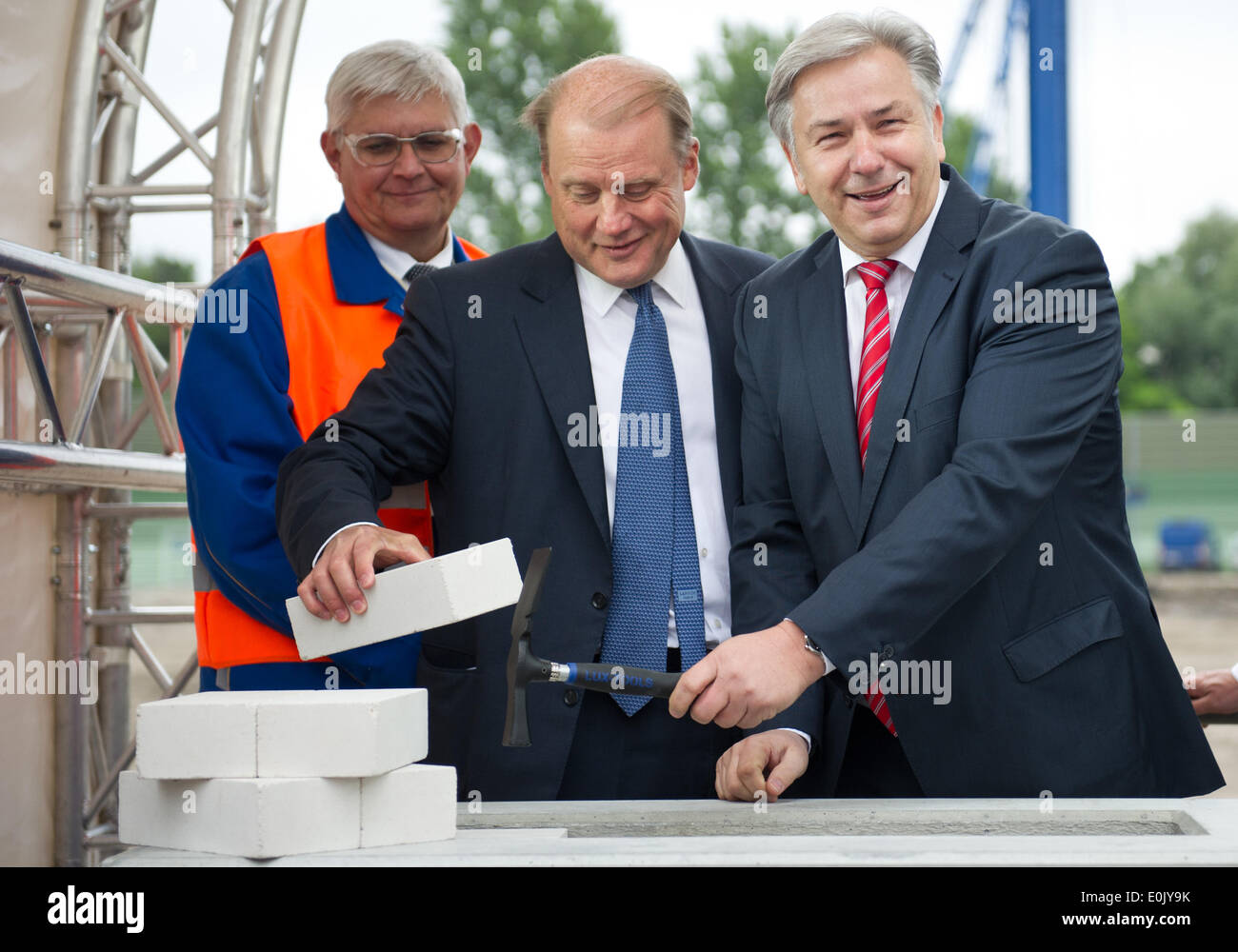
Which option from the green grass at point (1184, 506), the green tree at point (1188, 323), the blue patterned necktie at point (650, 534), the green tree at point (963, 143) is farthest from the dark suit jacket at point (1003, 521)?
the green tree at point (1188, 323)

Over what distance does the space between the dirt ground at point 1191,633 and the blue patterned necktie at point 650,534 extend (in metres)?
9.82

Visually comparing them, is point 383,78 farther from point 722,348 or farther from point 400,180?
point 722,348

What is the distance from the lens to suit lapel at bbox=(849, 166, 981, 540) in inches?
82.2

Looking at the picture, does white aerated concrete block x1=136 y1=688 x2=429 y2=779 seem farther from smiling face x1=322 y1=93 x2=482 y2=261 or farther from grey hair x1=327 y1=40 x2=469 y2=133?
grey hair x1=327 y1=40 x2=469 y2=133

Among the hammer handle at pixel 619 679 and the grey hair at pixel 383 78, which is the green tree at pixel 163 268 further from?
the hammer handle at pixel 619 679

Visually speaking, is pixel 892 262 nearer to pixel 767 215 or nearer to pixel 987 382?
pixel 987 382

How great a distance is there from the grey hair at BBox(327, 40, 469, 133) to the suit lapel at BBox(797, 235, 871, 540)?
3.78 ft

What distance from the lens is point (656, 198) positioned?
7.95ft

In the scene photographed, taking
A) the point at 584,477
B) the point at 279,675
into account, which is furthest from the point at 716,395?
the point at 279,675

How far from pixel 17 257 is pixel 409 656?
1.50 meters

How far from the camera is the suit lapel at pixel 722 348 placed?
2.45 metres

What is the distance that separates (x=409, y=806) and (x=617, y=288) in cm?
123

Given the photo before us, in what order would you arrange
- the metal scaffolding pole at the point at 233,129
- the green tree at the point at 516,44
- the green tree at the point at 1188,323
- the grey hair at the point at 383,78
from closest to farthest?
the grey hair at the point at 383,78 → the metal scaffolding pole at the point at 233,129 → the green tree at the point at 516,44 → the green tree at the point at 1188,323

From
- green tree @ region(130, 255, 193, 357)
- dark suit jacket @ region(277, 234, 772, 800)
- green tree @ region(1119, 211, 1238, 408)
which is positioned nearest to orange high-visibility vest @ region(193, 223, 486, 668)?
dark suit jacket @ region(277, 234, 772, 800)
